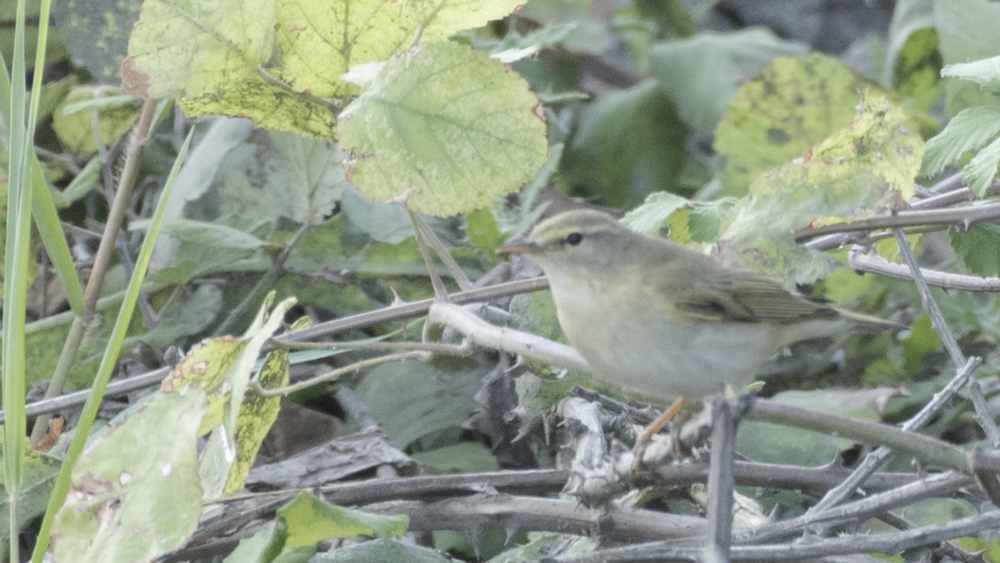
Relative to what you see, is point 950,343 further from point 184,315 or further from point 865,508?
point 184,315

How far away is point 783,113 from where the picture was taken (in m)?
3.05

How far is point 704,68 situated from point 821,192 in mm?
2168

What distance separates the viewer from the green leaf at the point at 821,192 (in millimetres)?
1814

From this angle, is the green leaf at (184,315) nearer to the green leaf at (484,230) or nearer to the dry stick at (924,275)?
the green leaf at (484,230)

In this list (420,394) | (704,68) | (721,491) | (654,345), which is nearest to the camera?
(721,491)

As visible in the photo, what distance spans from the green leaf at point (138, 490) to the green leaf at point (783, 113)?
2077mm

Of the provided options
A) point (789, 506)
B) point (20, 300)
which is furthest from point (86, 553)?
point (789, 506)

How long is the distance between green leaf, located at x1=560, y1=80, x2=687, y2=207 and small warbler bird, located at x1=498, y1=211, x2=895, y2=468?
186cm

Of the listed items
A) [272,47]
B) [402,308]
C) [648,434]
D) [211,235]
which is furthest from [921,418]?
[211,235]

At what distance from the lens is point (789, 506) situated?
6.67ft

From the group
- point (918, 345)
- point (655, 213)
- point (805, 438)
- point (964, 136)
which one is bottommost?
point (918, 345)

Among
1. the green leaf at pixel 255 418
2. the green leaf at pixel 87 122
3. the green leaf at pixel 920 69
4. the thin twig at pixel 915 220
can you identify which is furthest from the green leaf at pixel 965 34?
the green leaf at pixel 87 122

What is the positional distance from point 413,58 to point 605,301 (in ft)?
1.70

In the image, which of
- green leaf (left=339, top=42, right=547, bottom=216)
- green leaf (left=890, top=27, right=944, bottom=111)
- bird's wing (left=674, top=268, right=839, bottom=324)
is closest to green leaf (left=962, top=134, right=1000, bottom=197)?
bird's wing (left=674, top=268, right=839, bottom=324)
